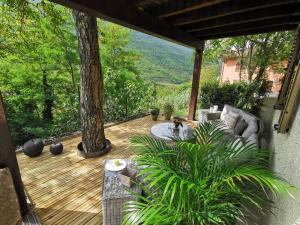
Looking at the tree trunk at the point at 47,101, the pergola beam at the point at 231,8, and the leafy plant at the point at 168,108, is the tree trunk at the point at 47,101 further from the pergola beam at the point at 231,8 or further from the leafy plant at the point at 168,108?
the pergola beam at the point at 231,8

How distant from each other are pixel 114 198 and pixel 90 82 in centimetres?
198

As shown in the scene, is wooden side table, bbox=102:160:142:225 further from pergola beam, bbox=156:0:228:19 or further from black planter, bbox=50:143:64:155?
pergola beam, bbox=156:0:228:19

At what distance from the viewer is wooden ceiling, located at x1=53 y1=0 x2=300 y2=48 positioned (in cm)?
194

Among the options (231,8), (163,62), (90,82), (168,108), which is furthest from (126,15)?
(163,62)

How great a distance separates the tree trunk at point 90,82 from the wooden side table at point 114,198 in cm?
156

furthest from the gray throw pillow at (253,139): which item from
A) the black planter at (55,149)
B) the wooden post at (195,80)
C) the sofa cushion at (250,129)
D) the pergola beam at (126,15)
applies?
the black planter at (55,149)

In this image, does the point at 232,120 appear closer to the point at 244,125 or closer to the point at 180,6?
the point at 244,125

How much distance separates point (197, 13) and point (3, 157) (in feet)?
10.3

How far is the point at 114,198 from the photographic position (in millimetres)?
1634

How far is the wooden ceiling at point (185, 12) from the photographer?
6.35 ft

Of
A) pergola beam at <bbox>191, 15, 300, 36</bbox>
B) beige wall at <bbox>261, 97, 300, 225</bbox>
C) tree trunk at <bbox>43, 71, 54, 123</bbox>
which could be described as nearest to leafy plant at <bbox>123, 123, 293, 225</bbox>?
beige wall at <bbox>261, 97, 300, 225</bbox>

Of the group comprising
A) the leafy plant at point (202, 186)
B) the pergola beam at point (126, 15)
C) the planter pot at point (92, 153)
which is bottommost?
the planter pot at point (92, 153)

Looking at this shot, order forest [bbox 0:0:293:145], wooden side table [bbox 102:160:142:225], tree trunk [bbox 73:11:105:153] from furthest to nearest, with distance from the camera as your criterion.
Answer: forest [bbox 0:0:293:145]
tree trunk [bbox 73:11:105:153]
wooden side table [bbox 102:160:142:225]

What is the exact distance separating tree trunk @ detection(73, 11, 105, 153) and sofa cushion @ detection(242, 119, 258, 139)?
2.69m
